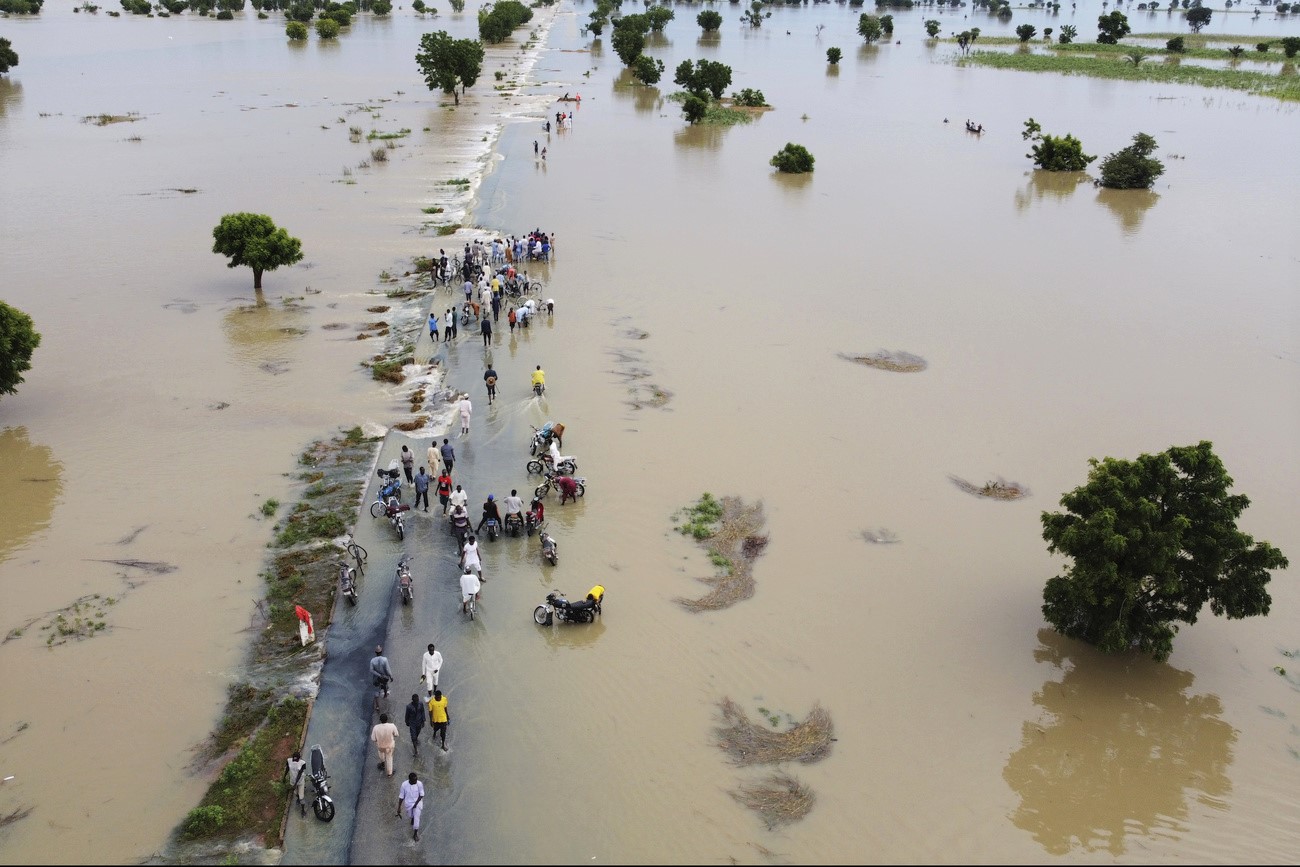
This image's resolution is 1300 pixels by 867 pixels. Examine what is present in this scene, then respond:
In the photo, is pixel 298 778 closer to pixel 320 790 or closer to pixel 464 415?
pixel 320 790

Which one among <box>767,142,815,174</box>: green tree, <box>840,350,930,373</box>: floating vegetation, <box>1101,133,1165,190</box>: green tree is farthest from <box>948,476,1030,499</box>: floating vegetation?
<box>1101,133,1165,190</box>: green tree

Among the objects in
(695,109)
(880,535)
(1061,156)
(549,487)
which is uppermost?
(695,109)

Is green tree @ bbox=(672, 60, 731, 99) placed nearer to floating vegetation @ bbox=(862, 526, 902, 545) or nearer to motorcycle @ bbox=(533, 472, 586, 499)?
motorcycle @ bbox=(533, 472, 586, 499)

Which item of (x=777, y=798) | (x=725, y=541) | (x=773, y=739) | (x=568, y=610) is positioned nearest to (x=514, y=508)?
(x=568, y=610)

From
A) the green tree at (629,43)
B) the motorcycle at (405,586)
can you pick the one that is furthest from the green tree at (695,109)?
the motorcycle at (405,586)

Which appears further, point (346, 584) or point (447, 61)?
point (447, 61)

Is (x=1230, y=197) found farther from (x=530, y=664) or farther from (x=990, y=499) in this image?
(x=530, y=664)
